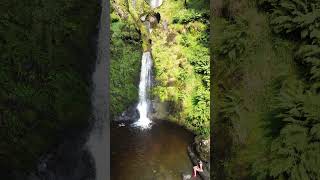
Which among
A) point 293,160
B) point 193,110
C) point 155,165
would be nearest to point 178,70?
point 193,110

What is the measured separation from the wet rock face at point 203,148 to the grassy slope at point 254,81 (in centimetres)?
718

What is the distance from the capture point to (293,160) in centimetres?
560

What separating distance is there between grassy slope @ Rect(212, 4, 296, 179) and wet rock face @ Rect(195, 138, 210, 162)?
7.18 m

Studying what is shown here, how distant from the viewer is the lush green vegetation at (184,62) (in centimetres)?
1820

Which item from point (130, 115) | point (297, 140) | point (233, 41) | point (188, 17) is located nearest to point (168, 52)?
point (188, 17)

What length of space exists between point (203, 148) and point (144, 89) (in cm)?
638

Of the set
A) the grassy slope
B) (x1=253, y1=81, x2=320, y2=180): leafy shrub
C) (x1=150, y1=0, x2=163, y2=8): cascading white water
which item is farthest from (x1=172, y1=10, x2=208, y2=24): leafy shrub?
(x1=253, y1=81, x2=320, y2=180): leafy shrub

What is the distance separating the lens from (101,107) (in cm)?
1020

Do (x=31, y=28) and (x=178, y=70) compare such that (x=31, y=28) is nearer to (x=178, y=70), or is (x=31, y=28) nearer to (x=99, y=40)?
(x=99, y=40)

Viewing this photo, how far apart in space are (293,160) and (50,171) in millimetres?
6227

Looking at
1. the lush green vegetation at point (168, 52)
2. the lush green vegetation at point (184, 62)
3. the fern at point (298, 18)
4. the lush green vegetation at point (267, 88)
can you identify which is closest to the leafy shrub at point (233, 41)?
the lush green vegetation at point (267, 88)

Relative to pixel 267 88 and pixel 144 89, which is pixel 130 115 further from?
pixel 267 88

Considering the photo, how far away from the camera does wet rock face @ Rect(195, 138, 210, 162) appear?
15.1 metres

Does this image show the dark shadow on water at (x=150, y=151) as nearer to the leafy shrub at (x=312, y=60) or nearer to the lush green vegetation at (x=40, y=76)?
the lush green vegetation at (x=40, y=76)
